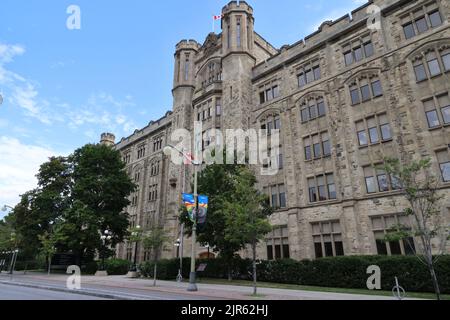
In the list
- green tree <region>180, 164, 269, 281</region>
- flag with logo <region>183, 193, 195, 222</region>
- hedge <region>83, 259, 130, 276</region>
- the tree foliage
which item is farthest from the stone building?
the tree foliage

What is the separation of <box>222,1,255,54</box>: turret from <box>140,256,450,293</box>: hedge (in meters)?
24.3

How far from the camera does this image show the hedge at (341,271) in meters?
16.3

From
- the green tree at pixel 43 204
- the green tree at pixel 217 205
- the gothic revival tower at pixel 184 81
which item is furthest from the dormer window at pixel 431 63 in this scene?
the green tree at pixel 43 204

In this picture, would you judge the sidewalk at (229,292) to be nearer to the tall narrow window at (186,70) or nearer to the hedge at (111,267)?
the hedge at (111,267)

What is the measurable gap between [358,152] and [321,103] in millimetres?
5976

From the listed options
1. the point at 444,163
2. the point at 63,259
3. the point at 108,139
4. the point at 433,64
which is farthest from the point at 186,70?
the point at 444,163

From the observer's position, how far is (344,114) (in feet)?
83.1

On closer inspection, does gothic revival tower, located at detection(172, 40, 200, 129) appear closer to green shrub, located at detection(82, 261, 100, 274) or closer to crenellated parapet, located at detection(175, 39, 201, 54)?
crenellated parapet, located at detection(175, 39, 201, 54)

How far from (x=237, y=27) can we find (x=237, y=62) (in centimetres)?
556

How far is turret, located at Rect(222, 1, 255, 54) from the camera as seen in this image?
35688mm

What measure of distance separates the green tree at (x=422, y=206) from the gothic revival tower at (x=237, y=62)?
17386mm

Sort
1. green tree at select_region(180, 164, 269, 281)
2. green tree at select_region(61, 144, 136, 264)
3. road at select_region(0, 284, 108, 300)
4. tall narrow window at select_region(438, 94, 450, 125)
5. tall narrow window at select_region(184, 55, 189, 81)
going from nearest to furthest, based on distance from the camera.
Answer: road at select_region(0, 284, 108, 300)
tall narrow window at select_region(438, 94, 450, 125)
green tree at select_region(180, 164, 269, 281)
green tree at select_region(61, 144, 136, 264)
tall narrow window at select_region(184, 55, 189, 81)

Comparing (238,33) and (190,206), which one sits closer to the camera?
(190,206)

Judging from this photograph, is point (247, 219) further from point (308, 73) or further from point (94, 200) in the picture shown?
point (94, 200)
